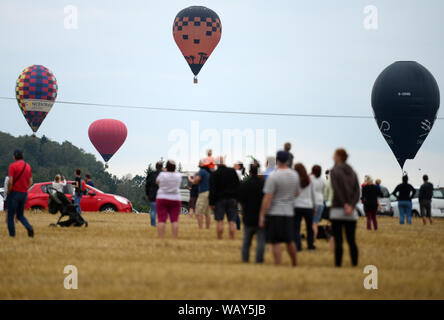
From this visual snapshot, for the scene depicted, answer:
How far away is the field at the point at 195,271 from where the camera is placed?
34.2ft

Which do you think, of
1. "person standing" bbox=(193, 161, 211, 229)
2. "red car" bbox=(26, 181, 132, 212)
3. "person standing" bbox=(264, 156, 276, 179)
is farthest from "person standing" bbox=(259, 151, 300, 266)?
"red car" bbox=(26, 181, 132, 212)

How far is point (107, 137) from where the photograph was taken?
6488 cm

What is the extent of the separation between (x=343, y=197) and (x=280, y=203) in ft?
3.09

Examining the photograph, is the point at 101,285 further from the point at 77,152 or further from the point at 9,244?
the point at 77,152

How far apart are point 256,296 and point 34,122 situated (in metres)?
52.8

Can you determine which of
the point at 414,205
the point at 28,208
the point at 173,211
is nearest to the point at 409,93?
the point at 414,205

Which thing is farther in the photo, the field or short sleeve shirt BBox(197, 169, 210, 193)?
short sleeve shirt BBox(197, 169, 210, 193)

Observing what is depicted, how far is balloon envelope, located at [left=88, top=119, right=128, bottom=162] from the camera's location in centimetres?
6488

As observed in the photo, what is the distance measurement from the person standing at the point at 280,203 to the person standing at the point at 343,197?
0.63m

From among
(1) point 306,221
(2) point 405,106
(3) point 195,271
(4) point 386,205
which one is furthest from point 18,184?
(2) point 405,106

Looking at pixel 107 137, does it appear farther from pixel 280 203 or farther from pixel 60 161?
pixel 60 161

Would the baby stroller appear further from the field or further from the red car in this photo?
the red car

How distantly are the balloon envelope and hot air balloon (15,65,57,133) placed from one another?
484cm
